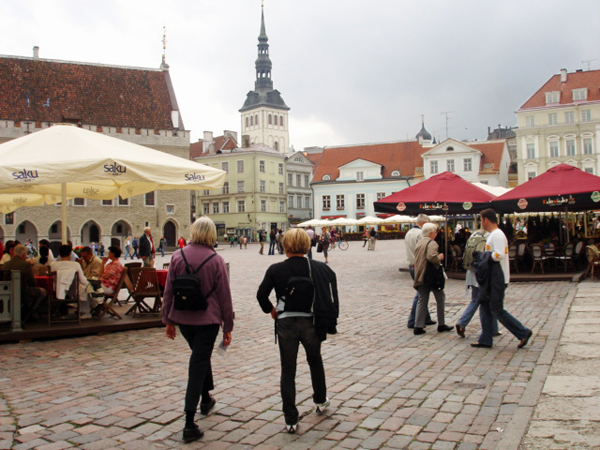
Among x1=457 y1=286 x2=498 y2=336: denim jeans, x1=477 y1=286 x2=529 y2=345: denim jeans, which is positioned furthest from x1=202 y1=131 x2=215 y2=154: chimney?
x1=477 y1=286 x2=529 y2=345: denim jeans

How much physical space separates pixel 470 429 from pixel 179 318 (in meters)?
2.39

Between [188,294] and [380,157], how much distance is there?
2814 inches

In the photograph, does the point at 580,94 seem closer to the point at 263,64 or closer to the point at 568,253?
the point at 568,253

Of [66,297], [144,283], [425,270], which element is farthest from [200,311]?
[144,283]

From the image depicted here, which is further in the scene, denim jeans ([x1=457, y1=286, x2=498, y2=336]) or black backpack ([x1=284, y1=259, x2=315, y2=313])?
denim jeans ([x1=457, y1=286, x2=498, y2=336])

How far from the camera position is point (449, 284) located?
1539cm

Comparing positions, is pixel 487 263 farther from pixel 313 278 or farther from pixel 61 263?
pixel 61 263

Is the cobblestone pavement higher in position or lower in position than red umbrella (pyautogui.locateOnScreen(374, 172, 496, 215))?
lower

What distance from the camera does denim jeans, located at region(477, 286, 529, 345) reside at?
711 centimetres

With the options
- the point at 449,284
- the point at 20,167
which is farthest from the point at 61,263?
the point at 449,284

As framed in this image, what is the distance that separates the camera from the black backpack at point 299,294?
4.56m

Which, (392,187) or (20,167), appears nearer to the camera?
(20,167)

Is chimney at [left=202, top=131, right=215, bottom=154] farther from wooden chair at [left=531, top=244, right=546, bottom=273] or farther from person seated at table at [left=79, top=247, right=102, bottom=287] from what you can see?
person seated at table at [left=79, top=247, right=102, bottom=287]

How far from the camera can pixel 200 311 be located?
4.55 metres
